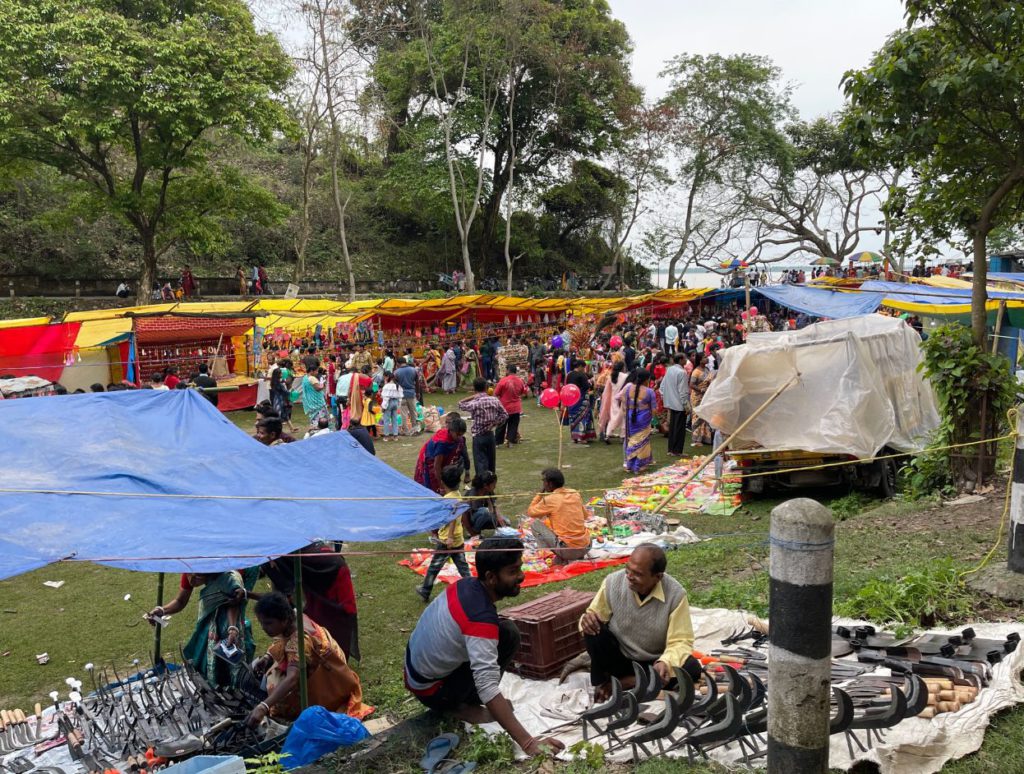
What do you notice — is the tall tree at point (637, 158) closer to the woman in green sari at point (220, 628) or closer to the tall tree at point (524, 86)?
the tall tree at point (524, 86)

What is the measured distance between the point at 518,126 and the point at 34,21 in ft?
74.1

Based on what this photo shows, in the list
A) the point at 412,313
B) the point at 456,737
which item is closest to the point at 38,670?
the point at 456,737

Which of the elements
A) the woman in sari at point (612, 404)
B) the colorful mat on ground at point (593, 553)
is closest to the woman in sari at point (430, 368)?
the woman in sari at point (612, 404)

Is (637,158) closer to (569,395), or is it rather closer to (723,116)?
(723,116)

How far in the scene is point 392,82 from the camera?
39156 millimetres

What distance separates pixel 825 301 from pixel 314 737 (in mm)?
16977

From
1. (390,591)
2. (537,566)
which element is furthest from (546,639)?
(537,566)

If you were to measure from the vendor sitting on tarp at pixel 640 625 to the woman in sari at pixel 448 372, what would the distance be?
1862 cm

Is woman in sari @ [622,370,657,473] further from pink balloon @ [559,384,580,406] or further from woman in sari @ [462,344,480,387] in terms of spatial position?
woman in sari @ [462,344,480,387]

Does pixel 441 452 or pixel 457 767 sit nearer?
pixel 457 767

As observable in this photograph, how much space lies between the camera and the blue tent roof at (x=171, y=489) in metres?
4.98

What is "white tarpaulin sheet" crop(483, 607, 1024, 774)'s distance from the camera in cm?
358

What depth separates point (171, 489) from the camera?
592 cm

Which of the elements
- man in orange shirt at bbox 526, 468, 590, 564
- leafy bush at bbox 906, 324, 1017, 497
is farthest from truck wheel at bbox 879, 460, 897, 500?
man in orange shirt at bbox 526, 468, 590, 564
